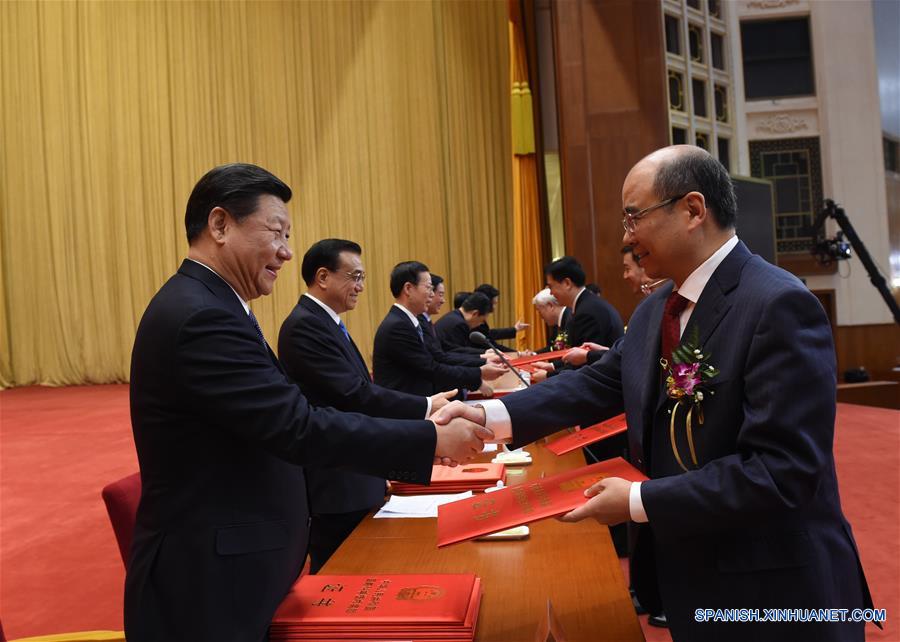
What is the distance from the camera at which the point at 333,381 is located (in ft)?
8.77

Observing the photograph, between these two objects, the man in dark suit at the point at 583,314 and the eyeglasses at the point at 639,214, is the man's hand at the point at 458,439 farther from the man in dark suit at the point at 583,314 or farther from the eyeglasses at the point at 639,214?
the man in dark suit at the point at 583,314

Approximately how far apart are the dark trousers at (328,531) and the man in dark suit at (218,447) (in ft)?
2.63

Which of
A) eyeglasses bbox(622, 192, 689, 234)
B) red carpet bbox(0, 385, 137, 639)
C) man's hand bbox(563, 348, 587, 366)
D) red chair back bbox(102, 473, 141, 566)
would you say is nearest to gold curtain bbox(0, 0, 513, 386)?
red carpet bbox(0, 385, 137, 639)

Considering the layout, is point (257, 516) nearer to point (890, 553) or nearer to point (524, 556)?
point (524, 556)

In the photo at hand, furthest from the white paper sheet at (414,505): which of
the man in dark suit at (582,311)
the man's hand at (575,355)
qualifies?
the man in dark suit at (582,311)

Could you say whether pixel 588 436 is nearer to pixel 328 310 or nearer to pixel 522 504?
pixel 522 504

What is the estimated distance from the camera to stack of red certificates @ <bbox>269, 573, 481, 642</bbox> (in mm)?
1261

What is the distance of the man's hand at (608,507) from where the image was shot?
51.1 inches

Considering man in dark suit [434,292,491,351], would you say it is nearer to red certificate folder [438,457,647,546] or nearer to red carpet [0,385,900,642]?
red carpet [0,385,900,642]

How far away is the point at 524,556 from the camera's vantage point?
1.69 meters

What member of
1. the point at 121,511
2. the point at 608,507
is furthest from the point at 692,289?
the point at 121,511

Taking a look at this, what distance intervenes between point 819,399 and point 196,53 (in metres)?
12.4

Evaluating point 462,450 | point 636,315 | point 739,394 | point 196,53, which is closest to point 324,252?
point 462,450

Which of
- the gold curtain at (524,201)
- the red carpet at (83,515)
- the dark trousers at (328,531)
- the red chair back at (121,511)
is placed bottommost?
the red carpet at (83,515)
